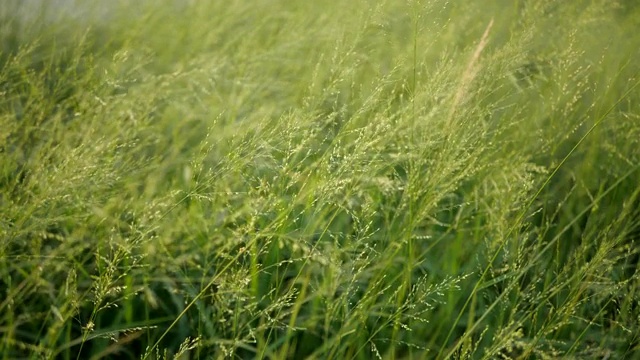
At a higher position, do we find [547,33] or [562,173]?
[547,33]

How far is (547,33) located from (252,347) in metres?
1.77

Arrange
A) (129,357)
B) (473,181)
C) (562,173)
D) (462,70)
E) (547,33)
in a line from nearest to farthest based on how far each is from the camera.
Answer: (129,357) → (462,70) → (473,181) → (562,173) → (547,33)

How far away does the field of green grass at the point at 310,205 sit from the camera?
62.1 inches

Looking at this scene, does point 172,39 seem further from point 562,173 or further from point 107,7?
point 562,173

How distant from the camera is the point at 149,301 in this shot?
5.84 feet

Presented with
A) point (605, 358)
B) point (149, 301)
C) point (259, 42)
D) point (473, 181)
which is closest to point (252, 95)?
point (259, 42)

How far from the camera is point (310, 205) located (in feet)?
5.15

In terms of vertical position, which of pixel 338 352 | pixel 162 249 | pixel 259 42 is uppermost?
pixel 259 42

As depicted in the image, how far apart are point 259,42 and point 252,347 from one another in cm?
165

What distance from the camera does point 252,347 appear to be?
1745 millimetres

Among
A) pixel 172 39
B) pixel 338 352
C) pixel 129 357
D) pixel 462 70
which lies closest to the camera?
pixel 338 352

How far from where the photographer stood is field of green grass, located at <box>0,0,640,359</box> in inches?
62.1

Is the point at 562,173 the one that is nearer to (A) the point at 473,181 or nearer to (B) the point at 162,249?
(A) the point at 473,181

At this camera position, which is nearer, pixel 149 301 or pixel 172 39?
pixel 149 301
